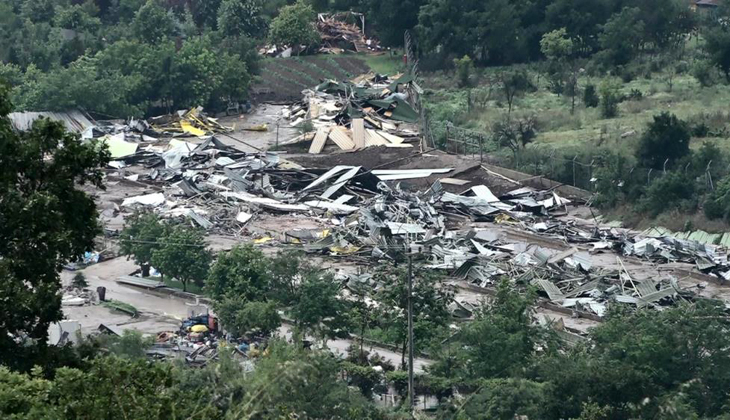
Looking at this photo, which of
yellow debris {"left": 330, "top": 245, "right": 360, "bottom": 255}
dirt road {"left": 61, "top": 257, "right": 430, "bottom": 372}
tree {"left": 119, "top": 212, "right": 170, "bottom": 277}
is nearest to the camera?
dirt road {"left": 61, "top": 257, "right": 430, "bottom": 372}

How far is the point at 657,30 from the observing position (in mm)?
47688

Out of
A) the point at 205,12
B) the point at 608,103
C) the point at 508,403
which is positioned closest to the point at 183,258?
the point at 508,403

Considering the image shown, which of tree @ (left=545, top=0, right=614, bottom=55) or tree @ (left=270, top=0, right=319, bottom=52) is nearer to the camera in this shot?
tree @ (left=545, top=0, right=614, bottom=55)

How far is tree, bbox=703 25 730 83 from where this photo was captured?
41219mm

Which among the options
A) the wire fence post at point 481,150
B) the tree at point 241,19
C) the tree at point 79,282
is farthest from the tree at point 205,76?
the tree at point 79,282

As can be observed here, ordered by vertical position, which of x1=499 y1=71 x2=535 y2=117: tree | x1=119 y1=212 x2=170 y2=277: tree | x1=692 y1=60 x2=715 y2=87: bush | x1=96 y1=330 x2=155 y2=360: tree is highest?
x1=96 y1=330 x2=155 y2=360: tree

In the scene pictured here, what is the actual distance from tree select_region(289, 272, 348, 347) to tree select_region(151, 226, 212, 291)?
12.1 ft

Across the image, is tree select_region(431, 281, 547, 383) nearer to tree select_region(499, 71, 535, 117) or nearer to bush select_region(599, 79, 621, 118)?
bush select_region(599, 79, 621, 118)

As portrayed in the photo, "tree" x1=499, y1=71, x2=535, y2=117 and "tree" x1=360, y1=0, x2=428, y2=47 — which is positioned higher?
"tree" x1=360, y1=0, x2=428, y2=47

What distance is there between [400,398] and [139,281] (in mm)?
8259

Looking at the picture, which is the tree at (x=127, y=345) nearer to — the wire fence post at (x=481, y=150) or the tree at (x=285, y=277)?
the tree at (x=285, y=277)

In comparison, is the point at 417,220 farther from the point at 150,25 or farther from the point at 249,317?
the point at 150,25

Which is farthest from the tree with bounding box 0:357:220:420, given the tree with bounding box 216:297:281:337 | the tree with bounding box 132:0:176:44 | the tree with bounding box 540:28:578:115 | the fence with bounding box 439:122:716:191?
the tree with bounding box 132:0:176:44

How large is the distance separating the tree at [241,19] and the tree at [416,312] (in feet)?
102
